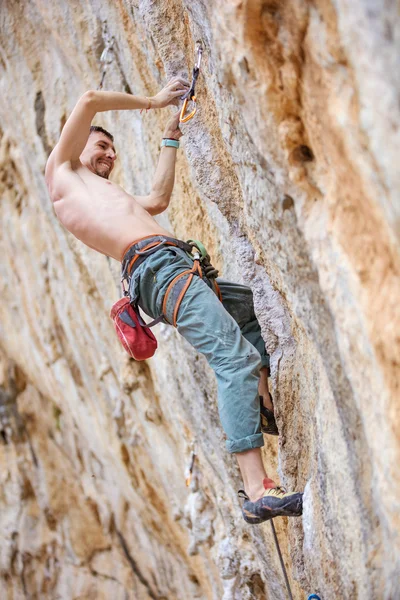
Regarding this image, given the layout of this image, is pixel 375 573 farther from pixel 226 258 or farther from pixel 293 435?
pixel 226 258

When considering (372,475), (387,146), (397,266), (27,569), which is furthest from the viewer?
(27,569)

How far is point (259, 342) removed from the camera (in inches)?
128

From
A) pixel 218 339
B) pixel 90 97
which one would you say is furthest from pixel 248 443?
pixel 90 97

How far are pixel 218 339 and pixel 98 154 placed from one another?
44.3 inches

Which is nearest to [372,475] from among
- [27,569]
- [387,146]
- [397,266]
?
[397,266]

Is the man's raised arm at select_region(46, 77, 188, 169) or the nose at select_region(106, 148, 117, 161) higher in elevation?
the man's raised arm at select_region(46, 77, 188, 169)

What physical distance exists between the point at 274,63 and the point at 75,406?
5349 mm

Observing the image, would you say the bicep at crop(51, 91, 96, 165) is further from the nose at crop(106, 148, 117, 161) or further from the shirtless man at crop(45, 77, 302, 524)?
the nose at crop(106, 148, 117, 161)

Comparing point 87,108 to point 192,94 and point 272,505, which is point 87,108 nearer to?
point 192,94

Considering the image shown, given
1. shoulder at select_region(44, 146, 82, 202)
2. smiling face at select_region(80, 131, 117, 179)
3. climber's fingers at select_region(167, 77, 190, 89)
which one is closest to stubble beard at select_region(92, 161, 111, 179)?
smiling face at select_region(80, 131, 117, 179)

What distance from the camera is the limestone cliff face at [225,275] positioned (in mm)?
1812

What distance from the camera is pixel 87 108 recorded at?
112 inches

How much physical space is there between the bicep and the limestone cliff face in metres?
0.51

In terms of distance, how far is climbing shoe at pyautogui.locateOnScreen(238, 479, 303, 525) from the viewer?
2447mm
